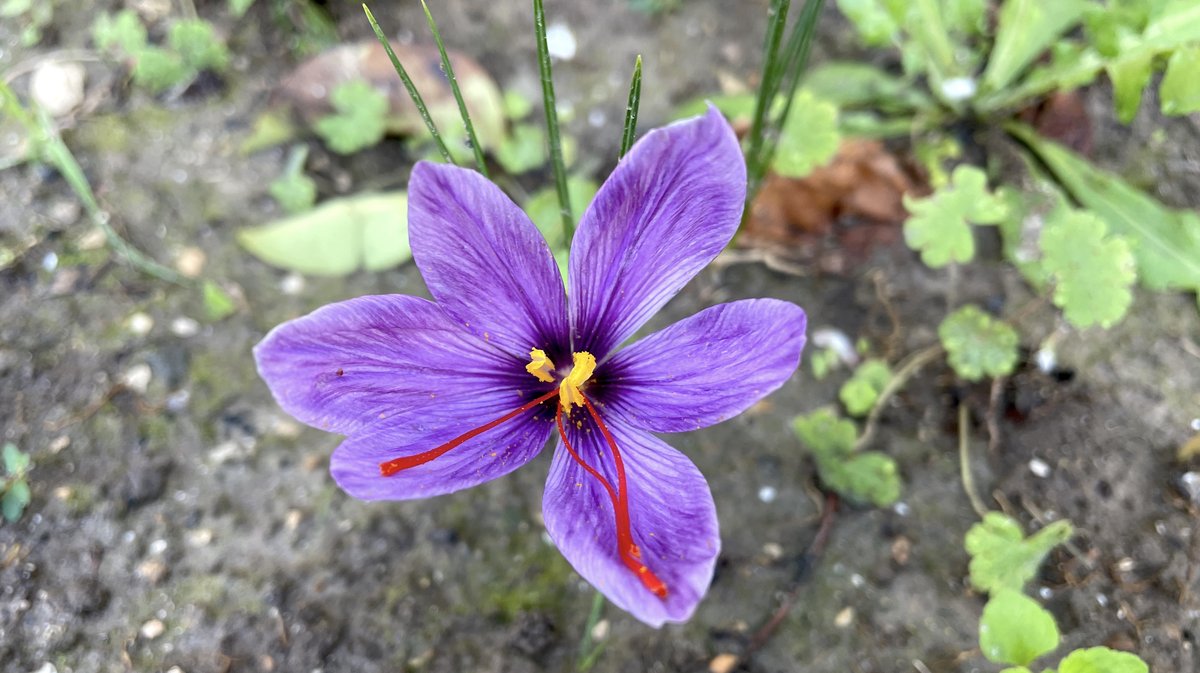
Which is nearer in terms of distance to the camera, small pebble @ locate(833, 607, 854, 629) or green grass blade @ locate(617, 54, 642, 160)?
green grass blade @ locate(617, 54, 642, 160)

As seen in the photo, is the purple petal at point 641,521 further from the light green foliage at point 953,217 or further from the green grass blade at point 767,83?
the light green foliage at point 953,217

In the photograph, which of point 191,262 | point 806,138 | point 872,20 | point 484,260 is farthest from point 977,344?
point 191,262

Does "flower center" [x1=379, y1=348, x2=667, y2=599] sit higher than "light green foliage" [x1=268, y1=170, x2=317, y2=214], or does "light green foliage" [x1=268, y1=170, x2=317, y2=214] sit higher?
"flower center" [x1=379, y1=348, x2=667, y2=599]

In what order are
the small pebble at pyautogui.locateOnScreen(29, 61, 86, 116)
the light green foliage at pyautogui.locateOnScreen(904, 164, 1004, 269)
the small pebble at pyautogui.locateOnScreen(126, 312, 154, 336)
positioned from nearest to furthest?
the light green foliage at pyautogui.locateOnScreen(904, 164, 1004, 269), the small pebble at pyautogui.locateOnScreen(126, 312, 154, 336), the small pebble at pyautogui.locateOnScreen(29, 61, 86, 116)

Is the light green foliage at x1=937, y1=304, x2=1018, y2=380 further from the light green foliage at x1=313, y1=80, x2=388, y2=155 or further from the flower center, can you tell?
the light green foliage at x1=313, y1=80, x2=388, y2=155

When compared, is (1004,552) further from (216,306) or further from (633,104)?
(216,306)

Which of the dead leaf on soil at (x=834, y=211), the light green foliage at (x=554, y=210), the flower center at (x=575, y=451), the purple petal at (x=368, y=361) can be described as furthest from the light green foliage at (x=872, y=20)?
the purple petal at (x=368, y=361)

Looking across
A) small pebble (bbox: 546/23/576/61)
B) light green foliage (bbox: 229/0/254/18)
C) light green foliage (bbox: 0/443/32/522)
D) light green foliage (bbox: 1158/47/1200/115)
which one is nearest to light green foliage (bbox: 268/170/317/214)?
light green foliage (bbox: 229/0/254/18)

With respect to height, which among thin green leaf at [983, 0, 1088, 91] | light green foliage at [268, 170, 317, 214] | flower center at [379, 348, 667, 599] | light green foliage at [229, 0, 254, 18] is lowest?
light green foliage at [268, 170, 317, 214]
